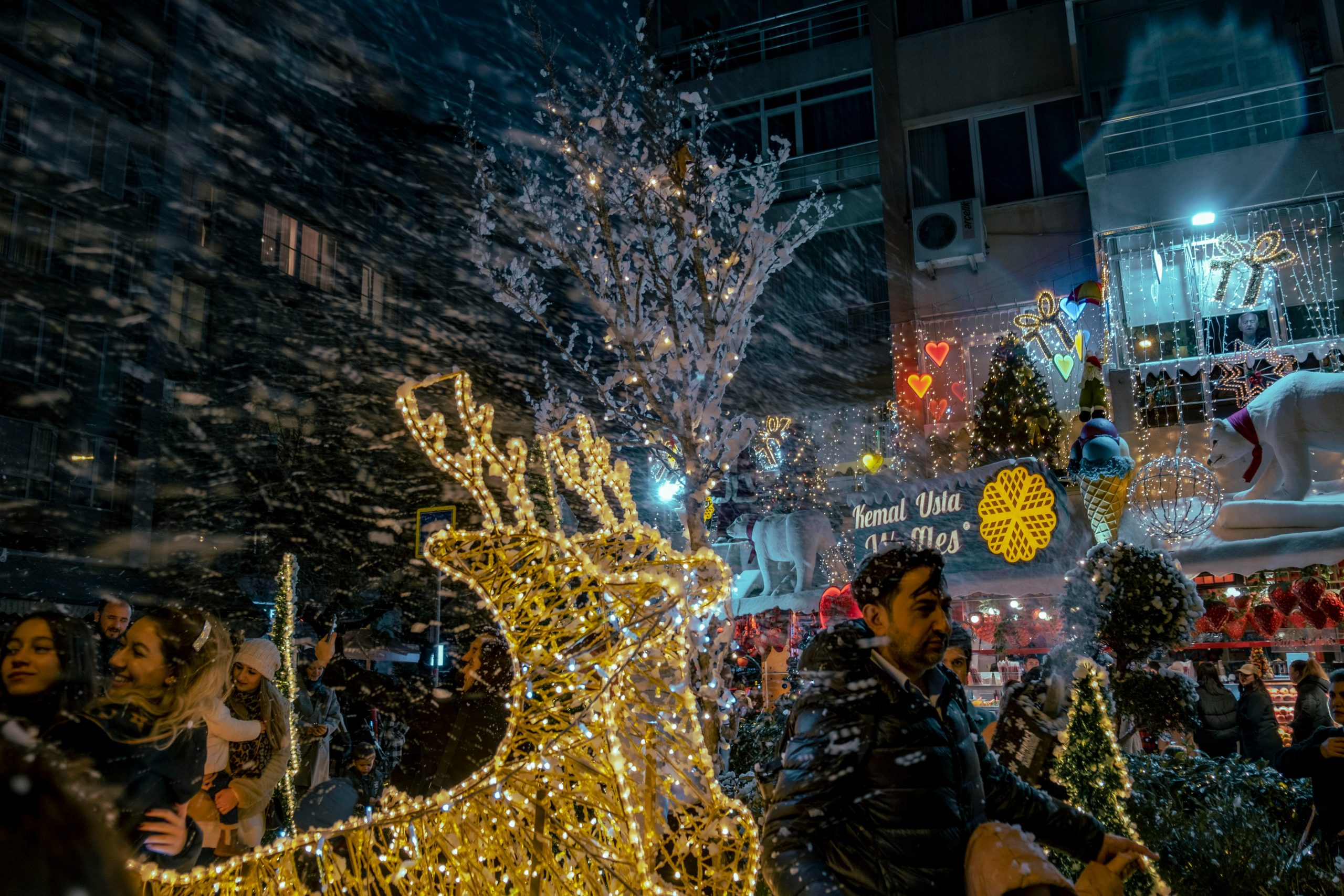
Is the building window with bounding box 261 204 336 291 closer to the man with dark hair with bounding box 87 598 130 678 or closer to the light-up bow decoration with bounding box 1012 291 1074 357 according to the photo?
the light-up bow decoration with bounding box 1012 291 1074 357

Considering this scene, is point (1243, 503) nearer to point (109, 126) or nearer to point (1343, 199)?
point (1343, 199)

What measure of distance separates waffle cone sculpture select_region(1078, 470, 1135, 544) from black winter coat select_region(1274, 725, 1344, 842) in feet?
20.5

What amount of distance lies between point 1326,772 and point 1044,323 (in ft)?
34.0

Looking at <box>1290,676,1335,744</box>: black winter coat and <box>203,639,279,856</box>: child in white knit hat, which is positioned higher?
<box>203,639,279,856</box>: child in white knit hat

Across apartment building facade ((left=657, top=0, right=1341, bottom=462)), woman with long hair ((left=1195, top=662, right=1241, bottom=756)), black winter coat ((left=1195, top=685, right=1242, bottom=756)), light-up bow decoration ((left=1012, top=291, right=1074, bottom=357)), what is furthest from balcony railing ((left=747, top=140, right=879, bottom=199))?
black winter coat ((left=1195, top=685, right=1242, bottom=756))

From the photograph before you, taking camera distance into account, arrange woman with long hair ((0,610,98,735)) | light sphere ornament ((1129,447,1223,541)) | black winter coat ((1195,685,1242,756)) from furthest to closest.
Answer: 1. light sphere ornament ((1129,447,1223,541))
2. black winter coat ((1195,685,1242,756))
3. woman with long hair ((0,610,98,735))

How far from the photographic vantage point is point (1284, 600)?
32.7 feet

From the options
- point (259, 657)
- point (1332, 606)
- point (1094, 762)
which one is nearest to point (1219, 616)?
point (1332, 606)

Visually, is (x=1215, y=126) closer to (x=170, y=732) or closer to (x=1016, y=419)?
(x=1016, y=419)

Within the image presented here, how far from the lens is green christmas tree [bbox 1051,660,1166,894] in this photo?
201 inches

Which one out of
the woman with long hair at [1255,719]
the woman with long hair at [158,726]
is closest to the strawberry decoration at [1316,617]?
the woman with long hair at [1255,719]

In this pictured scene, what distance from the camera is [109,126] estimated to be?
73.5 feet

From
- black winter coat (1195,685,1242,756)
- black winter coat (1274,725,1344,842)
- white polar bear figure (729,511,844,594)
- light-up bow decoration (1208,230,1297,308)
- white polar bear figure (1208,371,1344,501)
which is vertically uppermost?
light-up bow decoration (1208,230,1297,308)

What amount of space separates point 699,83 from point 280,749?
A: 17.7 metres
